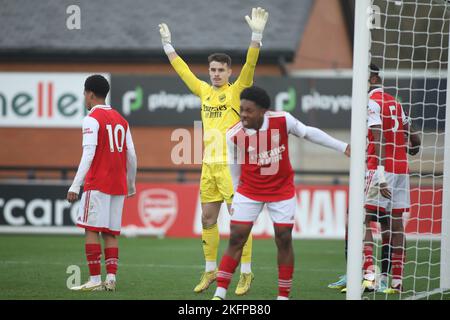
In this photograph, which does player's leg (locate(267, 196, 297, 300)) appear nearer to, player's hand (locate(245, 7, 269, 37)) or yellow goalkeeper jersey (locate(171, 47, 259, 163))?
yellow goalkeeper jersey (locate(171, 47, 259, 163))

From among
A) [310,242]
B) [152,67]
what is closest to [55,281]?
[310,242]

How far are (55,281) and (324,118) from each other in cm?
1294

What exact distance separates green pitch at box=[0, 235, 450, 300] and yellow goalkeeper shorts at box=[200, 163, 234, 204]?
90cm

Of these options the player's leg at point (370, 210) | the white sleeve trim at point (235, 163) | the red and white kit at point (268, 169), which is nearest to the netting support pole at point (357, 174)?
the red and white kit at point (268, 169)

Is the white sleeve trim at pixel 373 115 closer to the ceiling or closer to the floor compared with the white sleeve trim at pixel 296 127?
closer to the ceiling

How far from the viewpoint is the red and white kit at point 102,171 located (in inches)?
350

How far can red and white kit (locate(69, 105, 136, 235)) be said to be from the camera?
889 cm

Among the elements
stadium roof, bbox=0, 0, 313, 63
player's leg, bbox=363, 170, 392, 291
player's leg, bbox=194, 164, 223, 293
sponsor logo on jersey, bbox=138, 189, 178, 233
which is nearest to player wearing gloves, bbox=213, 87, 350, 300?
player's leg, bbox=194, 164, 223, 293

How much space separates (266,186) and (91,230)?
2.08m

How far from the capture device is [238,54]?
23.2 metres

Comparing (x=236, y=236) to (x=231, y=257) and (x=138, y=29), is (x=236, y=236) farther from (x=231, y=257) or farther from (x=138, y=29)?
(x=138, y=29)

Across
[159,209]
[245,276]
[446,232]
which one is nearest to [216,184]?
[245,276]

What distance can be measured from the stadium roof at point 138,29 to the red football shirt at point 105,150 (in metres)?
14.4

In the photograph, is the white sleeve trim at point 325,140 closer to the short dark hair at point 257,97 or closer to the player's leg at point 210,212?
the short dark hair at point 257,97
